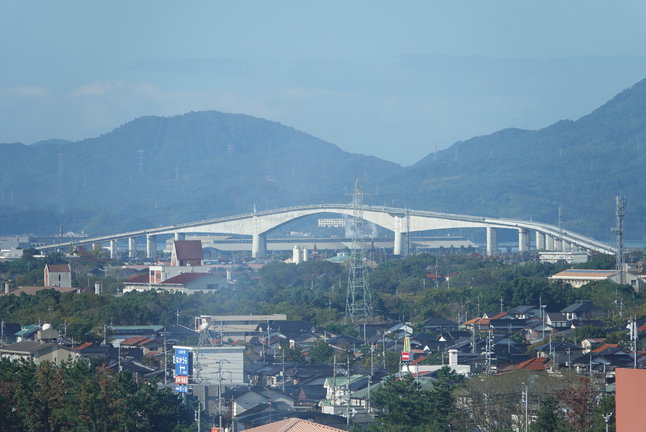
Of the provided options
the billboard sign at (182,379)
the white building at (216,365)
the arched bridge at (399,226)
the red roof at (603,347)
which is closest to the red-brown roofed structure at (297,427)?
the billboard sign at (182,379)

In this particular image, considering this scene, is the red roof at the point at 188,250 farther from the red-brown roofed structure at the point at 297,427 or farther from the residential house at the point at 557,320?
the red-brown roofed structure at the point at 297,427

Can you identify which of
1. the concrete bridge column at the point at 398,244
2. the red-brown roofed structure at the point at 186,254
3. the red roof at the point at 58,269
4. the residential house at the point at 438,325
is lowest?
the residential house at the point at 438,325

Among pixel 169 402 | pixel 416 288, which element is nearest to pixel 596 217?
pixel 416 288

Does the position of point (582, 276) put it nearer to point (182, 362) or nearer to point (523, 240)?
point (182, 362)

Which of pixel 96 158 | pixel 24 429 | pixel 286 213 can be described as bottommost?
pixel 24 429

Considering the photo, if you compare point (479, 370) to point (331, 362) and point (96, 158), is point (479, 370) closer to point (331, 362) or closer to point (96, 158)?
point (331, 362)

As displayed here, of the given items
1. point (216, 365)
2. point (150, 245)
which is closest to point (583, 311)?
point (216, 365)
